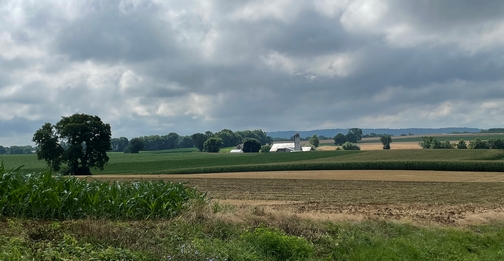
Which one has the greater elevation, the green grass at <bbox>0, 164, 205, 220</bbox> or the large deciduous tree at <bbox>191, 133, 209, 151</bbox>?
the large deciduous tree at <bbox>191, 133, 209, 151</bbox>

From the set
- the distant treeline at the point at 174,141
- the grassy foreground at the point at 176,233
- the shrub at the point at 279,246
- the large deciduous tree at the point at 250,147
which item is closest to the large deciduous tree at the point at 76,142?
the grassy foreground at the point at 176,233

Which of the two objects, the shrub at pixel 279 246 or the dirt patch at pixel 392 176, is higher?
the shrub at pixel 279 246

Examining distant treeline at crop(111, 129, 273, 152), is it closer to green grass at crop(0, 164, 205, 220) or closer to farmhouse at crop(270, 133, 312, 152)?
farmhouse at crop(270, 133, 312, 152)

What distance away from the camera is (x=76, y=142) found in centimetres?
6238

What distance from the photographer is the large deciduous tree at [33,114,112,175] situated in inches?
2430

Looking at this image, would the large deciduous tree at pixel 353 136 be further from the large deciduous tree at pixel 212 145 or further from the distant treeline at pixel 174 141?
the large deciduous tree at pixel 212 145

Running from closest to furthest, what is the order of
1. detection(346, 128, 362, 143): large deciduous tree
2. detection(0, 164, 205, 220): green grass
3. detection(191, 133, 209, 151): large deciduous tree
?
1. detection(0, 164, 205, 220): green grass
2. detection(191, 133, 209, 151): large deciduous tree
3. detection(346, 128, 362, 143): large deciduous tree

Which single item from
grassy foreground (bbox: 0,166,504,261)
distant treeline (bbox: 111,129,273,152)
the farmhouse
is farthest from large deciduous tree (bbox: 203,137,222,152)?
grassy foreground (bbox: 0,166,504,261)

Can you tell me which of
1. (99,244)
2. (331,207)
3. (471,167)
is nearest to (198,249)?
(99,244)

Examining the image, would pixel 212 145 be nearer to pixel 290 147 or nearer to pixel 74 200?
pixel 290 147

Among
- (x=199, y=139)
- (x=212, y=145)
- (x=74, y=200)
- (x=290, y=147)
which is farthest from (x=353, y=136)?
(x=74, y=200)

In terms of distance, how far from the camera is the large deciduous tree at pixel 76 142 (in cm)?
6172

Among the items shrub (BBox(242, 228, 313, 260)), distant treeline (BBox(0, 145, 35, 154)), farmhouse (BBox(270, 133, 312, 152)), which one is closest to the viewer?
shrub (BBox(242, 228, 313, 260))

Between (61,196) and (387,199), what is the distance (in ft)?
68.1
